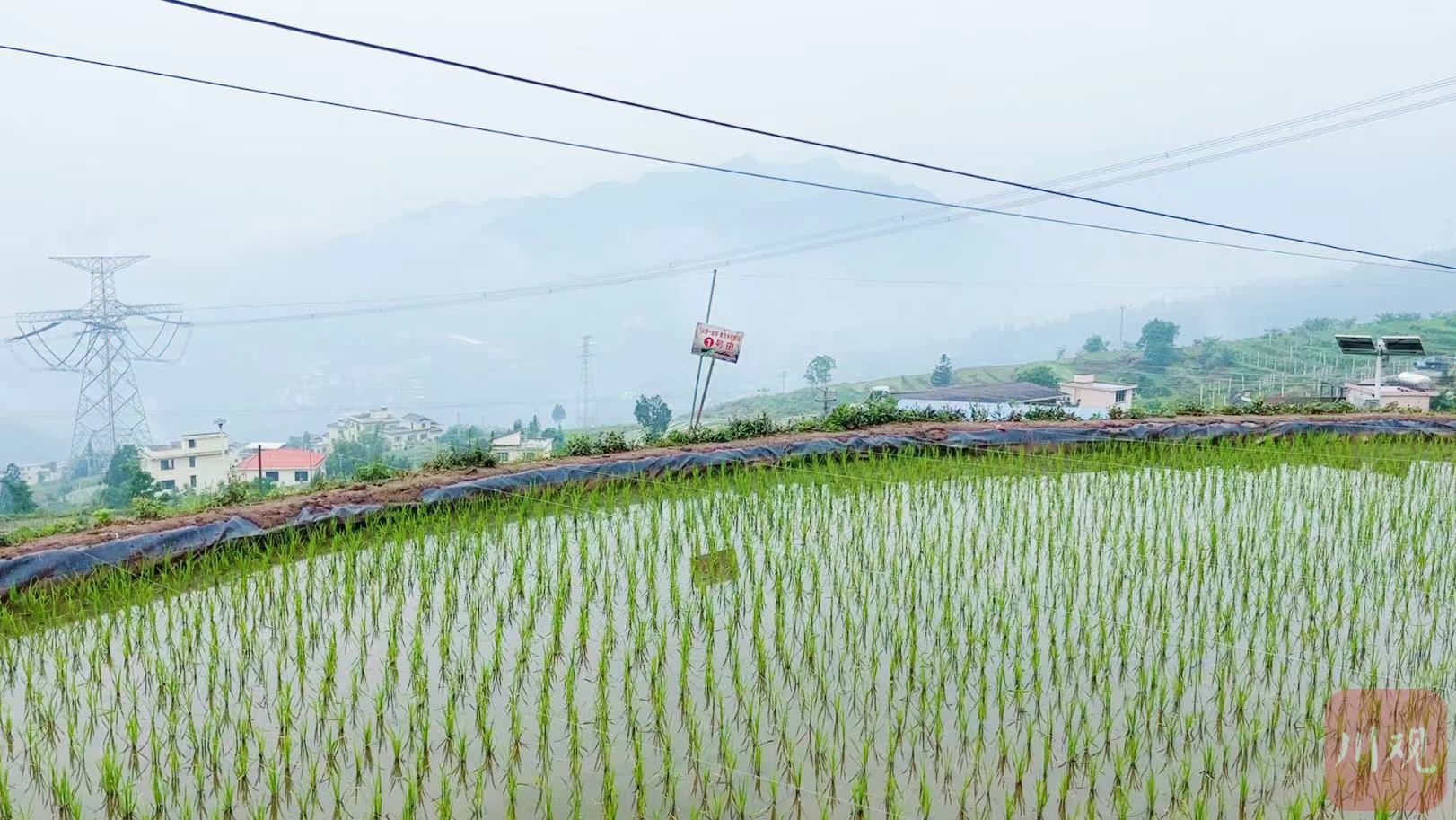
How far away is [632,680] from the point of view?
342 centimetres

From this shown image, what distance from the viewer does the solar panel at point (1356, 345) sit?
12.6 meters

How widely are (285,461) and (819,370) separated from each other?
48.1ft

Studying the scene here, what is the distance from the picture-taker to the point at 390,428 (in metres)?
13.9

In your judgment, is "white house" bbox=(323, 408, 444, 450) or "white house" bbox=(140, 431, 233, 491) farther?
"white house" bbox=(323, 408, 444, 450)

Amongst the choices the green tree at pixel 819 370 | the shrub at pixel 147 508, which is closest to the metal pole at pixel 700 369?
the shrub at pixel 147 508

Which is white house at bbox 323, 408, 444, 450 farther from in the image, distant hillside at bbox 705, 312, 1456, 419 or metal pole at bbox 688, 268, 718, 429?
distant hillside at bbox 705, 312, 1456, 419

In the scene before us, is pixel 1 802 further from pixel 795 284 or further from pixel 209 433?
pixel 795 284

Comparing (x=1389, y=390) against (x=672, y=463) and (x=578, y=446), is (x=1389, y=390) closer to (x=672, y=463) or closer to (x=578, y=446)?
(x=672, y=463)

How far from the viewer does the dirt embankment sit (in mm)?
5164

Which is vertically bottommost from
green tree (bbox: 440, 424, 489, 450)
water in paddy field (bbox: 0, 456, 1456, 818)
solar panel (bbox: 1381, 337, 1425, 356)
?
water in paddy field (bbox: 0, 456, 1456, 818)

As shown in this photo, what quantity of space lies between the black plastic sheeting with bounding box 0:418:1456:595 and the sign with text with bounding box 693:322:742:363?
5.32 ft

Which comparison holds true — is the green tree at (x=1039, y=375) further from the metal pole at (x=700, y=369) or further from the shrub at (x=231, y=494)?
the shrub at (x=231, y=494)

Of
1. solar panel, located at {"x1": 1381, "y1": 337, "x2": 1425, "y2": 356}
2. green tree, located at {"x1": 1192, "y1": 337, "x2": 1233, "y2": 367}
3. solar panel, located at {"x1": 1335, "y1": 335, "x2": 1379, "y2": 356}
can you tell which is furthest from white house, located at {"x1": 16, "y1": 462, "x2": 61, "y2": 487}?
green tree, located at {"x1": 1192, "y1": 337, "x2": 1233, "y2": 367}

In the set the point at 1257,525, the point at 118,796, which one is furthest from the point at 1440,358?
the point at 118,796
